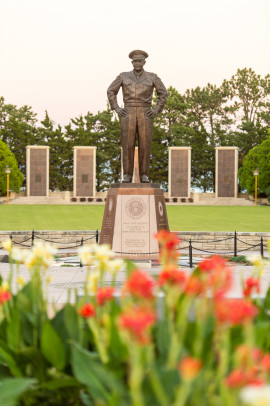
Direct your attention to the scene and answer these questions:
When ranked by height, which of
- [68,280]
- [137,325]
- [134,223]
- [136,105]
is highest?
[136,105]

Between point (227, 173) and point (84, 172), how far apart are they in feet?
48.2

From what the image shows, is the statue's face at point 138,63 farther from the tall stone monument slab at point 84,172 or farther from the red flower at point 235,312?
the tall stone monument slab at point 84,172

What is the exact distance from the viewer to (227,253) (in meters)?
14.8

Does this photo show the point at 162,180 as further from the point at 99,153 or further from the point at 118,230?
the point at 118,230

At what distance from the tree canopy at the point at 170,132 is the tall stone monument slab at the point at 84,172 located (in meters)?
1.82

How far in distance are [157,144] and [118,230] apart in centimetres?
4641

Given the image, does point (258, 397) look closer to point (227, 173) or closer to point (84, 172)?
point (84, 172)

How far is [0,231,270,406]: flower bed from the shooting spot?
50.7 inches

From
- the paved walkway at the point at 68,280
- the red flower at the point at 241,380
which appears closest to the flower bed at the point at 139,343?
the red flower at the point at 241,380

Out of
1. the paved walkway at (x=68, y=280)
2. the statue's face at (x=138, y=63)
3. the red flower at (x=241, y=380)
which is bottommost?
the paved walkway at (x=68, y=280)

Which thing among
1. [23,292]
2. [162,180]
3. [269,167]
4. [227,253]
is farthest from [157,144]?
[23,292]

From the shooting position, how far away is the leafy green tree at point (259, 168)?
50.2m

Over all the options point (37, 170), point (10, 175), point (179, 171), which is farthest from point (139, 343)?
point (37, 170)

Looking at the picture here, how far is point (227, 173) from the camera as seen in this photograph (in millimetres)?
56188
